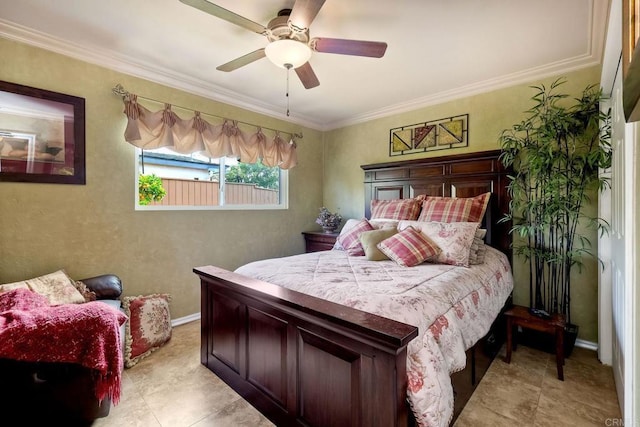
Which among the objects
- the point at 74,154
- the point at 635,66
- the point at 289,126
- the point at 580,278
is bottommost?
the point at 580,278

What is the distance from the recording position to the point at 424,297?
58.2 inches

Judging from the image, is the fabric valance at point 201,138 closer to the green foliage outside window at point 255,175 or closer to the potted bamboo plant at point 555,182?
the green foliage outside window at point 255,175

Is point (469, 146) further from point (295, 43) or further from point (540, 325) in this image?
point (295, 43)

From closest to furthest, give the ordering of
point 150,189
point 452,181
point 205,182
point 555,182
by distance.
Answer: point 555,182
point 150,189
point 452,181
point 205,182

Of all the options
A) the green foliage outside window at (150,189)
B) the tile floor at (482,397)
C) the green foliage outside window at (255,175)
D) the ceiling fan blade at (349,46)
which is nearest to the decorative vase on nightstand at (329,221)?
the green foliage outside window at (255,175)

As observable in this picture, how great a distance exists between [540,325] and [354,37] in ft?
8.36

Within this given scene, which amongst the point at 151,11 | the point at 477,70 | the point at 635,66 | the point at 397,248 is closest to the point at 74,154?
the point at 151,11

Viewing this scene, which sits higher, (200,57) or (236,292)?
(200,57)

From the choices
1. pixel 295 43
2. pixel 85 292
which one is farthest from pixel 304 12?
pixel 85 292

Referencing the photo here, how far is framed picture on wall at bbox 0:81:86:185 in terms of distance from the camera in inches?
84.7

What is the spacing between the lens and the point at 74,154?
2406 mm

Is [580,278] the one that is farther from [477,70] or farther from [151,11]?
[151,11]

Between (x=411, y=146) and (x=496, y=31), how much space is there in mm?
1585

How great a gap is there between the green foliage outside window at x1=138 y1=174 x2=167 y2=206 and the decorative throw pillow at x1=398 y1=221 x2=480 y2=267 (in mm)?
2554
